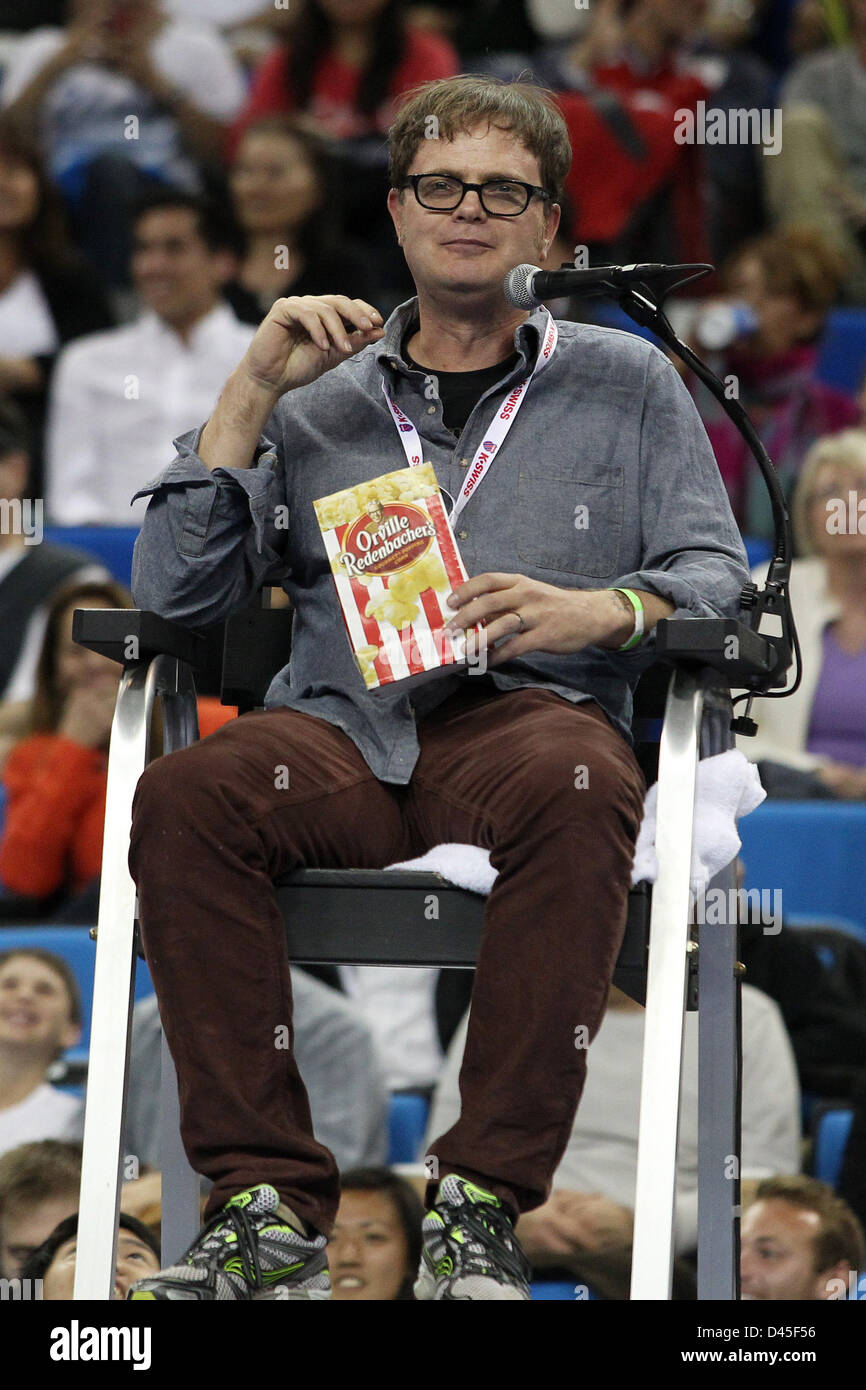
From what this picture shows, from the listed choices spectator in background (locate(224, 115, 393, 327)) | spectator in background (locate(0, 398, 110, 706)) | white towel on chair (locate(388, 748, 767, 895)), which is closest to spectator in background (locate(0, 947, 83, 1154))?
spectator in background (locate(0, 398, 110, 706))

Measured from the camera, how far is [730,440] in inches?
159

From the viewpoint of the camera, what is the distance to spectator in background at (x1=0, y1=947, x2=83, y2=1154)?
9.45 ft

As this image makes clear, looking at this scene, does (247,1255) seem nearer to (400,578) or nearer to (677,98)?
(400,578)

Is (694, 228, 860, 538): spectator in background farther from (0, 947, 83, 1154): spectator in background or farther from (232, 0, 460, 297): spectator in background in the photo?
(0, 947, 83, 1154): spectator in background

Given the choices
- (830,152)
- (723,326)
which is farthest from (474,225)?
(830,152)

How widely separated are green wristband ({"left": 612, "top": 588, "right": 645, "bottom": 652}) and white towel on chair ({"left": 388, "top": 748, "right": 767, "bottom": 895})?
14cm

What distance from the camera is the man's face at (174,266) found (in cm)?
422

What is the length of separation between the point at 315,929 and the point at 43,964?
49.3 inches

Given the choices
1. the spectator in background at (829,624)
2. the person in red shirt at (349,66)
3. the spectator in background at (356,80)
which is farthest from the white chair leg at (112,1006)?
the person in red shirt at (349,66)

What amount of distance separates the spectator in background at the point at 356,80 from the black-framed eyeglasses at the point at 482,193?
2513 mm

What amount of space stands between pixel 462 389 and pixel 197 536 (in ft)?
1.19
